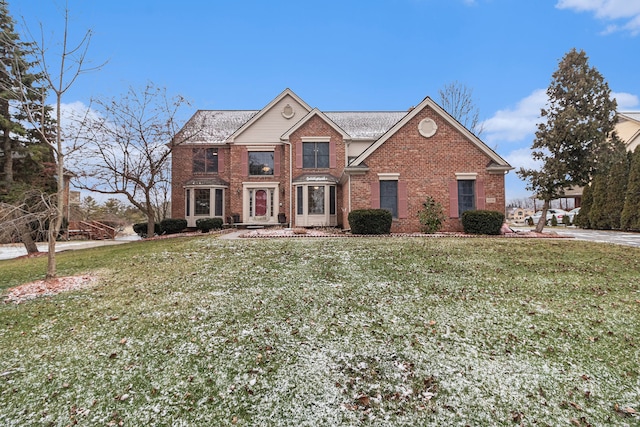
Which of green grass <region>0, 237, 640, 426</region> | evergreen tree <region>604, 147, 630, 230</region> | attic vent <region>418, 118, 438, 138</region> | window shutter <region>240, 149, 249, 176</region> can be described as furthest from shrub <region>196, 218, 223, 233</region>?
evergreen tree <region>604, 147, 630, 230</region>

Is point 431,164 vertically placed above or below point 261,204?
above

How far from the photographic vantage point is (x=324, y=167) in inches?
814

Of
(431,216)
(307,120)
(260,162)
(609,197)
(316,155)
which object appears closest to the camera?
(431,216)

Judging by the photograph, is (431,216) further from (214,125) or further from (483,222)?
(214,125)

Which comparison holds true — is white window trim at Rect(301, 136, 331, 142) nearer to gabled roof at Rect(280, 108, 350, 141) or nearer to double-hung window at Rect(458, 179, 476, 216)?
gabled roof at Rect(280, 108, 350, 141)

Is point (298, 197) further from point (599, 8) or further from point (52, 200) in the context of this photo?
point (599, 8)

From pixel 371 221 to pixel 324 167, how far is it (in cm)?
759

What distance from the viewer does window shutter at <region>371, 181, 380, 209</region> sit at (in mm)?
15289

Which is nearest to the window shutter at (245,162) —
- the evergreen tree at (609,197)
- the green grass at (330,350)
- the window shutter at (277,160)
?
the window shutter at (277,160)

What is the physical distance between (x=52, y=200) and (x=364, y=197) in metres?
11.6

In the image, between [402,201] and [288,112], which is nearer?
[402,201]

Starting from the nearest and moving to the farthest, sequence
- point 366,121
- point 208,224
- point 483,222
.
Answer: point 483,222 → point 208,224 → point 366,121

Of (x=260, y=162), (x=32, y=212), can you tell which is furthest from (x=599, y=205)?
(x=32, y=212)

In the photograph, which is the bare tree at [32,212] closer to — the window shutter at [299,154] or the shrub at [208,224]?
the shrub at [208,224]
